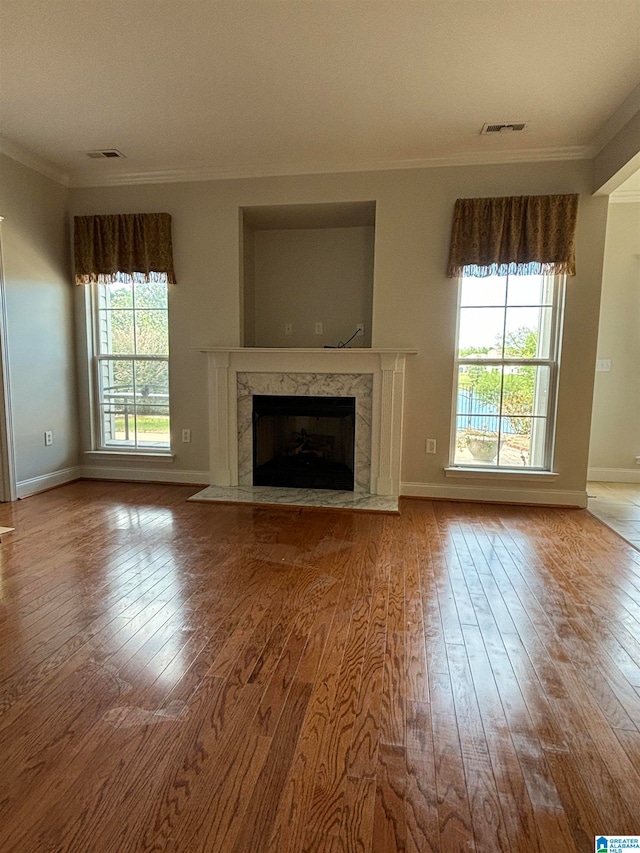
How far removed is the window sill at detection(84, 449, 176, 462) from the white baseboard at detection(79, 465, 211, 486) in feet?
0.34

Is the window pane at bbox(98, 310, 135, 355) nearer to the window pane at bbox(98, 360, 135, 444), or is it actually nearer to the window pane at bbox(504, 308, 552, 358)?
the window pane at bbox(98, 360, 135, 444)

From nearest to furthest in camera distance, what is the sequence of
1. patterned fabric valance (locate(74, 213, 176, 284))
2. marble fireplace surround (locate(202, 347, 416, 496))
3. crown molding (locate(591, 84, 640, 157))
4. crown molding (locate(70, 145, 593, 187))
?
crown molding (locate(591, 84, 640, 157)), crown molding (locate(70, 145, 593, 187)), marble fireplace surround (locate(202, 347, 416, 496)), patterned fabric valance (locate(74, 213, 176, 284))

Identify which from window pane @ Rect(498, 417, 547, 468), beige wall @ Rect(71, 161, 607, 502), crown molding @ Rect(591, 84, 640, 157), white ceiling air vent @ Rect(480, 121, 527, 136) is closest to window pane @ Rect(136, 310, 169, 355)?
beige wall @ Rect(71, 161, 607, 502)

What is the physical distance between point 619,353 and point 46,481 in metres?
5.54

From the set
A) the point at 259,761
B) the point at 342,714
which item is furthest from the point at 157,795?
the point at 342,714

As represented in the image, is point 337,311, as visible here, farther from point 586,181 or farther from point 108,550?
point 108,550

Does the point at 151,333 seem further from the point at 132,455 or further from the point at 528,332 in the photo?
the point at 528,332

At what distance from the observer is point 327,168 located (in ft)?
12.5

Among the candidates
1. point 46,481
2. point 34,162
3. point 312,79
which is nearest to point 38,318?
point 34,162

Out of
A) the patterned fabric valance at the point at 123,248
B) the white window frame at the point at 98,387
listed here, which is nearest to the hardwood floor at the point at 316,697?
the white window frame at the point at 98,387

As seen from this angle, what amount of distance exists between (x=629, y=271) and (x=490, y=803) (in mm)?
4888

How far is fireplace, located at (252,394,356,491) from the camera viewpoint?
13.5ft

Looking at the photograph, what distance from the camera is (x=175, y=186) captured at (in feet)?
13.5

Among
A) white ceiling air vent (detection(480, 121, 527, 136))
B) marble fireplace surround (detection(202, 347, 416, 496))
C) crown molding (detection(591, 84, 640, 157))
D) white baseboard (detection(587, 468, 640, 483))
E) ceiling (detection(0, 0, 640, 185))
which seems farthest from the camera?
white baseboard (detection(587, 468, 640, 483))
